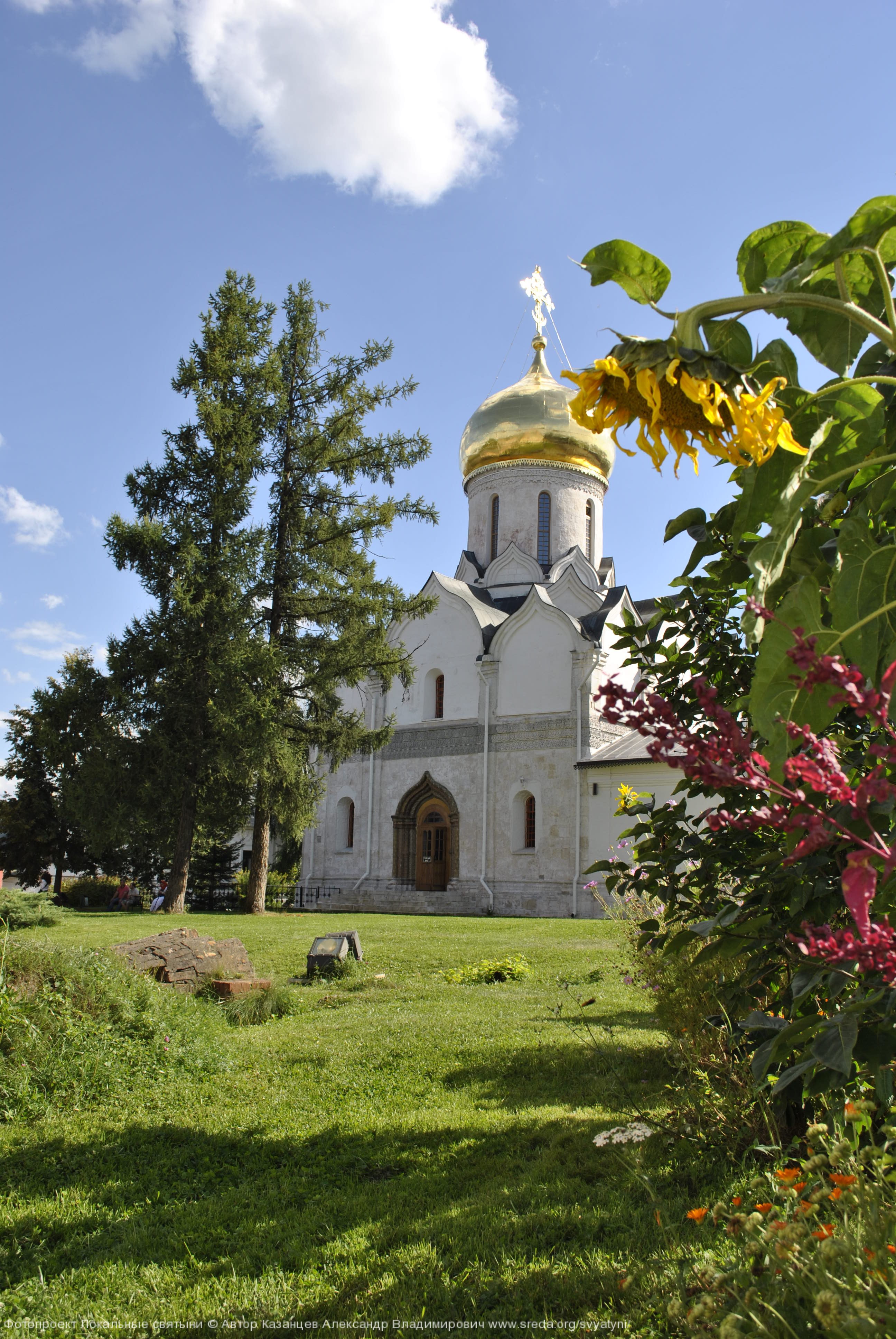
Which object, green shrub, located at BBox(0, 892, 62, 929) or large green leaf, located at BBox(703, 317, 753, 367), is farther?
green shrub, located at BBox(0, 892, 62, 929)

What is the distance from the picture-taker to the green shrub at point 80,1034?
496 cm

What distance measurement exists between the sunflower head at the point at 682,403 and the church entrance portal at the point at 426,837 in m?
21.6

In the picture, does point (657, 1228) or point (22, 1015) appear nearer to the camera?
point (657, 1228)

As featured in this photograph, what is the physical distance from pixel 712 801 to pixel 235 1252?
16.9 metres

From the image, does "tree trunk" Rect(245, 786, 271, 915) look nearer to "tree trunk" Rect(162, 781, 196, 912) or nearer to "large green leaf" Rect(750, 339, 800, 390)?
"tree trunk" Rect(162, 781, 196, 912)

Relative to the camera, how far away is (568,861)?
67.9 feet

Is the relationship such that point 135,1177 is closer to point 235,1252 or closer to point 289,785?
point 235,1252

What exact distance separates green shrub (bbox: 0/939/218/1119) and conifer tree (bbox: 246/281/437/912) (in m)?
11.1

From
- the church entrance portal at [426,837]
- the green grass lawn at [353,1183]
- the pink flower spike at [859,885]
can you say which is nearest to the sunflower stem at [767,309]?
the pink flower spike at [859,885]

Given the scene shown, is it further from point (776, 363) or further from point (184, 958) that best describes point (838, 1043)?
point (184, 958)

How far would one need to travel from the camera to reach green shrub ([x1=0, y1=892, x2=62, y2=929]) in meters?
7.60

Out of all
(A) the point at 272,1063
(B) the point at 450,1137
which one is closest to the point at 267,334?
Result: (A) the point at 272,1063

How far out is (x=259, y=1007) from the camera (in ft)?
24.4

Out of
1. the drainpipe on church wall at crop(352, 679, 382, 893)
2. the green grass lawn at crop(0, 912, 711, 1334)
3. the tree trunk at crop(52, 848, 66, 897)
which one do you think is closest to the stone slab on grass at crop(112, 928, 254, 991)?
the green grass lawn at crop(0, 912, 711, 1334)
